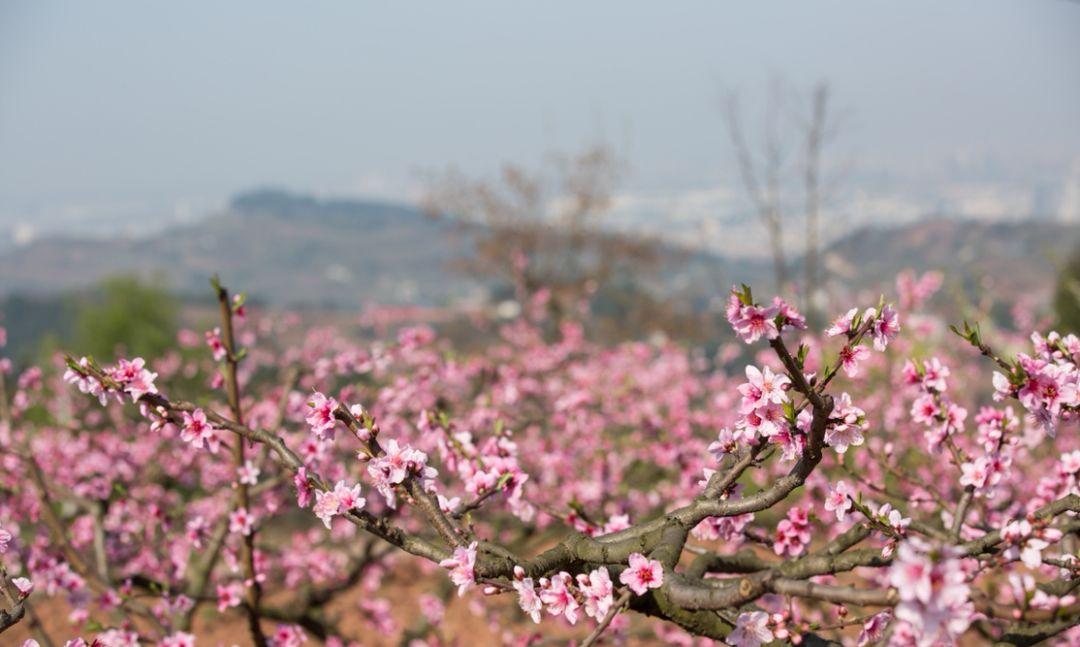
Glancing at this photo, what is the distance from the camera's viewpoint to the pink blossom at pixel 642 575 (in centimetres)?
211

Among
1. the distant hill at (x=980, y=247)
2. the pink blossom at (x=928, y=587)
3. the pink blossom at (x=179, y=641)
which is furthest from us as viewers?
the distant hill at (x=980, y=247)

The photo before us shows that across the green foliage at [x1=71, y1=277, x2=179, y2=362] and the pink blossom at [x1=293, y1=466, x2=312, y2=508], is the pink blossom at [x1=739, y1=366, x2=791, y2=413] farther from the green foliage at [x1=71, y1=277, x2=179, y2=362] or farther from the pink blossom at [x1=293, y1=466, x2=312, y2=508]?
the green foliage at [x1=71, y1=277, x2=179, y2=362]

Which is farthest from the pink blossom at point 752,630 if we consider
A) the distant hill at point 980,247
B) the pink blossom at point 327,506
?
the distant hill at point 980,247

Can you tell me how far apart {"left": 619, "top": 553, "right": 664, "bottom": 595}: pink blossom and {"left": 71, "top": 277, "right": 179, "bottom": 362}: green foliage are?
5445cm

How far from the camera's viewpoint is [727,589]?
179cm

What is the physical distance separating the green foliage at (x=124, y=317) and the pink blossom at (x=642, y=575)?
54.4 m

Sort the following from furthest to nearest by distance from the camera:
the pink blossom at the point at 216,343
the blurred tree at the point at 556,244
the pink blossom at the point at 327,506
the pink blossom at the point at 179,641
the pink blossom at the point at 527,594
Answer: the blurred tree at the point at 556,244 → the pink blossom at the point at 216,343 → the pink blossom at the point at 179,641 → the pink blossom at the point at 327,506 → the pink blossom at the point at 527,594

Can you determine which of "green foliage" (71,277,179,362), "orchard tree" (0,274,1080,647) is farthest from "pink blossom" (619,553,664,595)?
"green foliage" (71,277,179,362)

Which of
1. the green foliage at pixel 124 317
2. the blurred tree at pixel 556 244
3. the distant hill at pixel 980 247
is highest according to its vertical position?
the blurred tree at pixel 556 244

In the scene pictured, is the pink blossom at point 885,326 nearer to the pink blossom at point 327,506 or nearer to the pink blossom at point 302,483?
the pink blossom at point 327,506

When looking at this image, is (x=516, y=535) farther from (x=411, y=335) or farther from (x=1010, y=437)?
(x=1010, y=437)

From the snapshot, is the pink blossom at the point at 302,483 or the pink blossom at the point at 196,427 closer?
the pink blossom at the point at 302,483

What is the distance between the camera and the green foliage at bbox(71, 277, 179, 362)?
53438 millimetres

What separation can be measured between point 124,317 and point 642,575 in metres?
62.5
